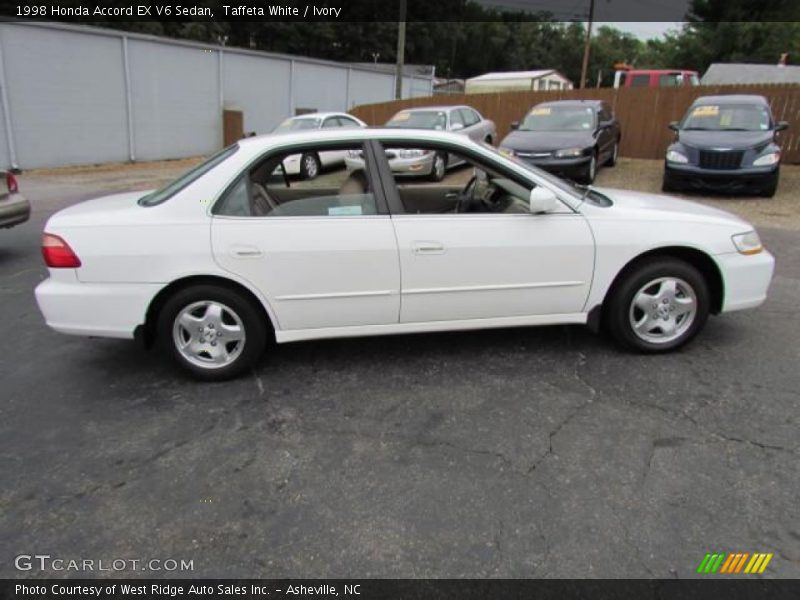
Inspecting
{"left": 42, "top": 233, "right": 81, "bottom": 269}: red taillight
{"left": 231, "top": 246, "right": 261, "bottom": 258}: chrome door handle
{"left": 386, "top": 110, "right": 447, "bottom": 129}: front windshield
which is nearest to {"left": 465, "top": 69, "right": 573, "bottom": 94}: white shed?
{"left": 386, "top": 110, "right": 447, "bottom": 129}: front windshield

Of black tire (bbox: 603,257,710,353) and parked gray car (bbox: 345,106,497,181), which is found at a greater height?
parked gray car (bbox: 345,106,497,181)

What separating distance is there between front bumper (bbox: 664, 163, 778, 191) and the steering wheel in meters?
7.03

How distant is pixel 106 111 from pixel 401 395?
58.1 ft

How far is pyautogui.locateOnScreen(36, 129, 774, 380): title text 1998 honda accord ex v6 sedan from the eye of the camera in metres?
3.59

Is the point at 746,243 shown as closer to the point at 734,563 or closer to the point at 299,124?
the point at 734,563

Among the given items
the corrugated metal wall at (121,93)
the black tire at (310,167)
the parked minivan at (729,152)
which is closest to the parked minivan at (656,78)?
the parked minivan at (729,152)

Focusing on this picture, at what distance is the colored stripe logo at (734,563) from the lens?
7.43 feet

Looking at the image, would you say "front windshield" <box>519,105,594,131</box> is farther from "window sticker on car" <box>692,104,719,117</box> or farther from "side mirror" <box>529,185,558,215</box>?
"side mirror" <box>529,185,558,215</box>

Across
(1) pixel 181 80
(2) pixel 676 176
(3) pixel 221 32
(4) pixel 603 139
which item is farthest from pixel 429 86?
(2) pixel 676 176

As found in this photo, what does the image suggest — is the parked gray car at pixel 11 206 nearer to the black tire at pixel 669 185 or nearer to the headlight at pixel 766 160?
the black tire at pixel 669 185

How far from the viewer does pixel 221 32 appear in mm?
42750

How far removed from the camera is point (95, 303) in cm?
360

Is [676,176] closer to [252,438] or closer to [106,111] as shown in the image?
[252,438]

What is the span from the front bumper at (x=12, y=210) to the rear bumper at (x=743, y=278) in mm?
7310
